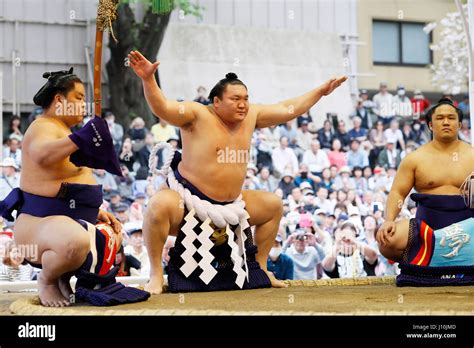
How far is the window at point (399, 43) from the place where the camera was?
11562 millimetres

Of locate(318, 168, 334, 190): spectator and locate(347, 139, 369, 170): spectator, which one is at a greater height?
locate(347, 139, 369, 170): spectator

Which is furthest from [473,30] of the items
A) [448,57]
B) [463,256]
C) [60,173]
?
[448,57]

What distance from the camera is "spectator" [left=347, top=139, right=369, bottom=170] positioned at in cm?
845

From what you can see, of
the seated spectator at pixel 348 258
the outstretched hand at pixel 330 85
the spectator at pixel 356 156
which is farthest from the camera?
the spectator at pixel 356 156

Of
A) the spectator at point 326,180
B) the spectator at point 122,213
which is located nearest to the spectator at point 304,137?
the spectator at point 326,180

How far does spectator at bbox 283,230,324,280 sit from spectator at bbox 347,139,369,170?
2.53 metres

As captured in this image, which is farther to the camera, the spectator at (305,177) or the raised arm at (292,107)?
the spectator at (305,177)

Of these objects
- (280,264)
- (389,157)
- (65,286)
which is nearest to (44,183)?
(65,286)

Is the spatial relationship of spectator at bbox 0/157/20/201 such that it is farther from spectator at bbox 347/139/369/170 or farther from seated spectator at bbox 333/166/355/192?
spectator at bbox 347/139/369/170

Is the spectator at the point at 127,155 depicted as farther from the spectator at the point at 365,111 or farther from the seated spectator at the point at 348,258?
the spectator at the point at 365,111

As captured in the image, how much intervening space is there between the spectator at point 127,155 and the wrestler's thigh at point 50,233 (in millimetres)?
4067

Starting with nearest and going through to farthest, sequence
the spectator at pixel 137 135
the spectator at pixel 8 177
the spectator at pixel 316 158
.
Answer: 1. the spectator at pixel 8 177
2. the spectator at pixel 137 135
3. the spectator at pixel 316 158

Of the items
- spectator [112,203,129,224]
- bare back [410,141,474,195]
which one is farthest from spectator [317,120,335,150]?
bare back [410,141,474,195]
